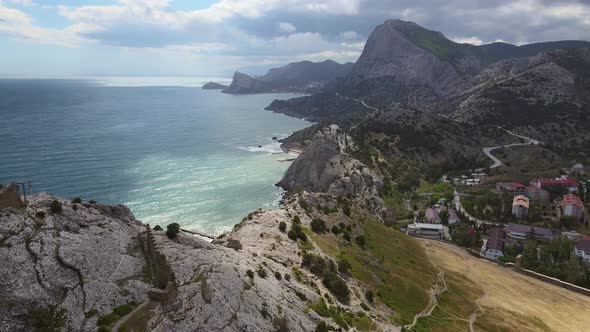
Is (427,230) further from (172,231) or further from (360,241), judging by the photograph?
(172,231)

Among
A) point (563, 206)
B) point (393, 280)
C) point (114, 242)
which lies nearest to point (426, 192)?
point (563, 206)

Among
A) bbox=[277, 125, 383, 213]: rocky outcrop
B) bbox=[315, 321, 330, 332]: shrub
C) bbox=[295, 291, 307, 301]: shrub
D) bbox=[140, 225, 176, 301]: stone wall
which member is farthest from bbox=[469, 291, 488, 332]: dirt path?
bbox=[277, 125, 383, 213]: rocky outcrop

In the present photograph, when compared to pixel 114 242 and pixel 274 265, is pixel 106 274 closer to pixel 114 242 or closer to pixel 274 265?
pixel 114 242

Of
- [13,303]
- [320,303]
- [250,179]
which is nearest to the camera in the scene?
[13,303]

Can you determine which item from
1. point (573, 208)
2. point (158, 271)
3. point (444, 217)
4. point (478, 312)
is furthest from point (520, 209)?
point (158, 271)

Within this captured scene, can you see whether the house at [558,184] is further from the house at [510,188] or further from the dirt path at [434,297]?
the dirt path at [434,297]

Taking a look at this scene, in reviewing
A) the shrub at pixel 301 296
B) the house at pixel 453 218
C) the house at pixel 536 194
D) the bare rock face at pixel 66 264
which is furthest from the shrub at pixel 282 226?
the house at pixel 536 194

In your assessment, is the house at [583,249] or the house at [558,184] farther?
the house at [558,184]
